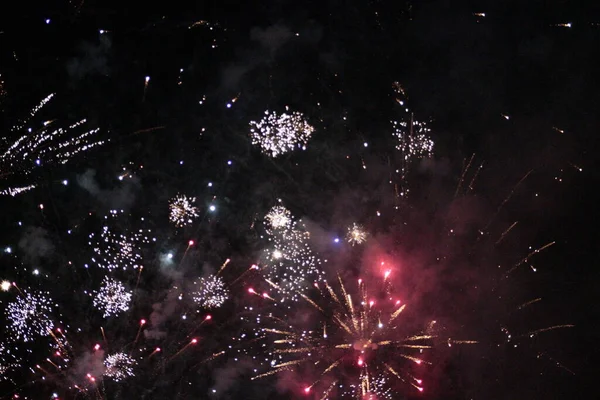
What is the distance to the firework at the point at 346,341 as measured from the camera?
3.76 meters

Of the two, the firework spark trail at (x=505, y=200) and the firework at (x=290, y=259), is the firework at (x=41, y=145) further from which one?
the firework spark trail at (x=505, y=200)

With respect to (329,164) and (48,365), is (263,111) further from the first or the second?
(48,365)

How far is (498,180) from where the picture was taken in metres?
3.84

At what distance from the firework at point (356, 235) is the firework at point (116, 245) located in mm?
1682

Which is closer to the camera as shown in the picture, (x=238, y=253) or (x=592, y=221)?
(x=238, y=253)

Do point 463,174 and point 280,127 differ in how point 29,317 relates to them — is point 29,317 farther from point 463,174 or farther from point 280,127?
point 463,174

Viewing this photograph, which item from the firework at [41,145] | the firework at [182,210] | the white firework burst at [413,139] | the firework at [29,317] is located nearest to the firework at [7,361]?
the firework at [29,317]

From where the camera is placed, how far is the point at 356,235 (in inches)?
148

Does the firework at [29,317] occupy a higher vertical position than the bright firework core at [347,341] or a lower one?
higher

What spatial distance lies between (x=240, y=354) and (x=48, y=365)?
169cm

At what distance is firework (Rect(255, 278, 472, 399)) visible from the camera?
376 centimetres

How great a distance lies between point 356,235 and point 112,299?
2174 millimetres

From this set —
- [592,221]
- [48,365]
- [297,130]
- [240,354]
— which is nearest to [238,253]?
[240,354]

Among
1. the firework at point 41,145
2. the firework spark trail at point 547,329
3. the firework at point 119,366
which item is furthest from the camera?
the firework spark trail at point 547,329
